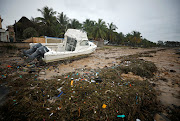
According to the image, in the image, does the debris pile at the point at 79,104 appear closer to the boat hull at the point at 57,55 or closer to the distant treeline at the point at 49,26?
Result: the boat hull at the point at 57,55

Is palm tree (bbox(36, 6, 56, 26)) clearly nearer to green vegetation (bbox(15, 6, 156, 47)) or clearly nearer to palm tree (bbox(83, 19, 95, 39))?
green vegetation (bbox(15, 6, 156, 47))

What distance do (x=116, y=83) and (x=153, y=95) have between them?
989mm

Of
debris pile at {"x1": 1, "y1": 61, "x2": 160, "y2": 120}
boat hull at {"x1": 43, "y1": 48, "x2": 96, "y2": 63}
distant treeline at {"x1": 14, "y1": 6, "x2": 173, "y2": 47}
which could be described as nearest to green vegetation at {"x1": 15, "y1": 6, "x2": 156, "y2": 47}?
distant treeline at {"x1": 14, "y1": 6, "x2": 173, "y2": 47}

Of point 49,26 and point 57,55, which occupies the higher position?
point 49,26

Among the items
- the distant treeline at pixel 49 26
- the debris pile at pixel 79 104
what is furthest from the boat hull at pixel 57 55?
the distant treeline at pixel 49 26

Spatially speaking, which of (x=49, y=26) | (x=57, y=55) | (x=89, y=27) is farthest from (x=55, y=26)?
(x=57, y=55)

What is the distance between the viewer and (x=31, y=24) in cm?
1814

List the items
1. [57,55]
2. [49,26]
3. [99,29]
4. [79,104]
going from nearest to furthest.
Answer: [79,104] < [57,55] < [49,26] < [99,29]

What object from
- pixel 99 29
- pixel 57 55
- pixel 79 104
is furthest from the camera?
pixel 99 29

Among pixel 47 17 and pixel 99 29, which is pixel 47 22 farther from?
pixel 99 29

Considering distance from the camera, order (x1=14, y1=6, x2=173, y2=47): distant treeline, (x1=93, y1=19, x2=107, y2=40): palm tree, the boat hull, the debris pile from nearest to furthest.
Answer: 1. the debris pile
2. the boat hull
3. (x1=14, y1=6, x2=173, y2=47): distant treeline
4. (x1=93, y1=19, x2=107, y2=40): palm tree

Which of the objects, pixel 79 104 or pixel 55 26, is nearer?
pixel 79 104

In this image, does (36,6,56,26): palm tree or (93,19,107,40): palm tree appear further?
(93,19,107,40): palm tree

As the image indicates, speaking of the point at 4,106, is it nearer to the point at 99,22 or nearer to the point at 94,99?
the point at 94,99
